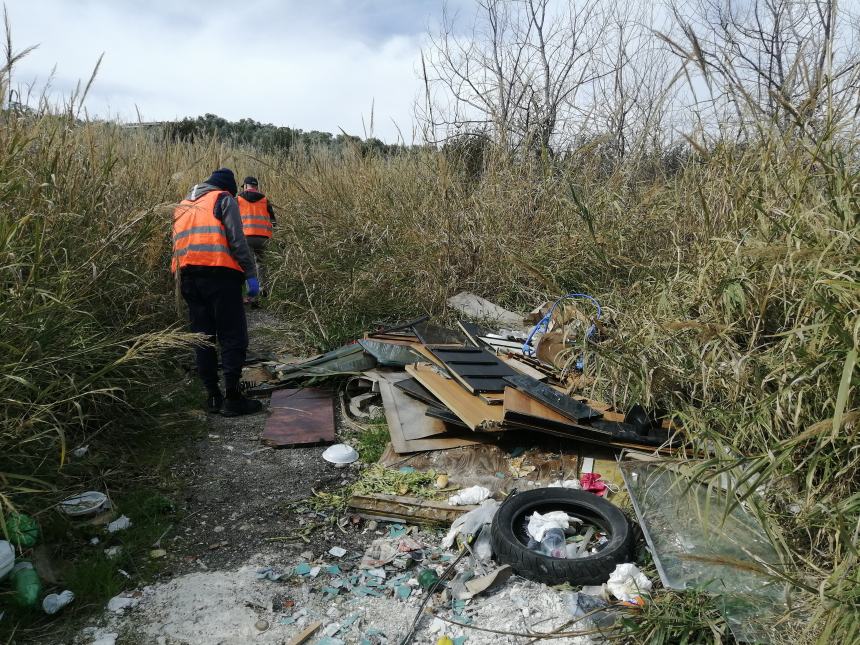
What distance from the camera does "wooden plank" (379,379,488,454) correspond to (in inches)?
160

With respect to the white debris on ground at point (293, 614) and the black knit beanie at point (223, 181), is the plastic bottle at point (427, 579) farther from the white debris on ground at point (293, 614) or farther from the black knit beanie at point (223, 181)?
the black knit beanie at point (223, 181)

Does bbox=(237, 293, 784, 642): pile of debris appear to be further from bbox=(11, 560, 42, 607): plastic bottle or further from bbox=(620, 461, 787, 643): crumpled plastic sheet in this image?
bbox=(11, 560, 42, 607): plastic bottle

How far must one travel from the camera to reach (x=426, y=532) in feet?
10.9

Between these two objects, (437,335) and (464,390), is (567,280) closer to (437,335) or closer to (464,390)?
(437,335)

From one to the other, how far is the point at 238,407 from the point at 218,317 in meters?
0.77

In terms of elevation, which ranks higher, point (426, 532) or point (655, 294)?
point (655, 294)

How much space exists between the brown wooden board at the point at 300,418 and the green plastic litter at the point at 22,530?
5.77 feet

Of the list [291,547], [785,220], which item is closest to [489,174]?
[785,220]

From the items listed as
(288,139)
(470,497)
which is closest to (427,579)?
(470,497)

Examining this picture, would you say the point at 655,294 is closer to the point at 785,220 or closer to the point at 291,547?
the point at 785,220

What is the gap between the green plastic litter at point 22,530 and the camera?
2.60 m

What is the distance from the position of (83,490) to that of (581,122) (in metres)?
6.27

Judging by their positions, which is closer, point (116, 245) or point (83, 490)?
point (83, 490)

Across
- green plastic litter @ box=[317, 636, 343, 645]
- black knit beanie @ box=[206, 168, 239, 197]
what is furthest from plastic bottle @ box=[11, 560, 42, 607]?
black knit beanie @ box=[206, 168, 239, 197]
